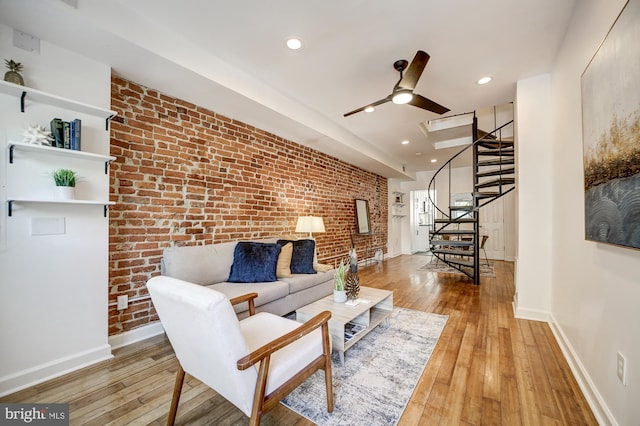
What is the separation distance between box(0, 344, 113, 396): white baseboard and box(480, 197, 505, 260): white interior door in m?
8.44

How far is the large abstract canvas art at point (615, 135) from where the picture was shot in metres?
1.14

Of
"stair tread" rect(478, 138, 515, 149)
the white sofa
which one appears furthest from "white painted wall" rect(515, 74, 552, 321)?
the white sofa

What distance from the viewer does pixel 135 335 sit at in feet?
8.05

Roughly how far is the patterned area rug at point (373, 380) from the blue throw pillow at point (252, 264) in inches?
46.4

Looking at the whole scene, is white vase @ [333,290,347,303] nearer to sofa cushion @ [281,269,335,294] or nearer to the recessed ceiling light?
sofa cushion @ [281,269,335,294]

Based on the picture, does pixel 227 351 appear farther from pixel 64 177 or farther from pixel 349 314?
pixel 64 177

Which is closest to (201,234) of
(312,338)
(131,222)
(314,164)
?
(131,222)

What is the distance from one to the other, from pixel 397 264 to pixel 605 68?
5.56 metres

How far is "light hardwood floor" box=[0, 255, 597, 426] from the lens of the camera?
59.2 inches

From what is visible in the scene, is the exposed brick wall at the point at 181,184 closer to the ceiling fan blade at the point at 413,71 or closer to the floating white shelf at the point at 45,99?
the floating white shelf at the point at 45,99

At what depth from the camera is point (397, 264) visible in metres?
6.56

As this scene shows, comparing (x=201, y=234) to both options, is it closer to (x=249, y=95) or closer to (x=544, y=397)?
(x=249, y=95)

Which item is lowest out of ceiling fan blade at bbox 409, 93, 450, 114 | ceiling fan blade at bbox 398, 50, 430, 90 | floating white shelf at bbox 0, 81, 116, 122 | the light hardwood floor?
the light hardwood floor

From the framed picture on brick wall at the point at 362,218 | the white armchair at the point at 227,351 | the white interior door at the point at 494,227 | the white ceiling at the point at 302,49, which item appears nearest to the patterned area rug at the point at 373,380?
the white armchair at the point at 227,351
